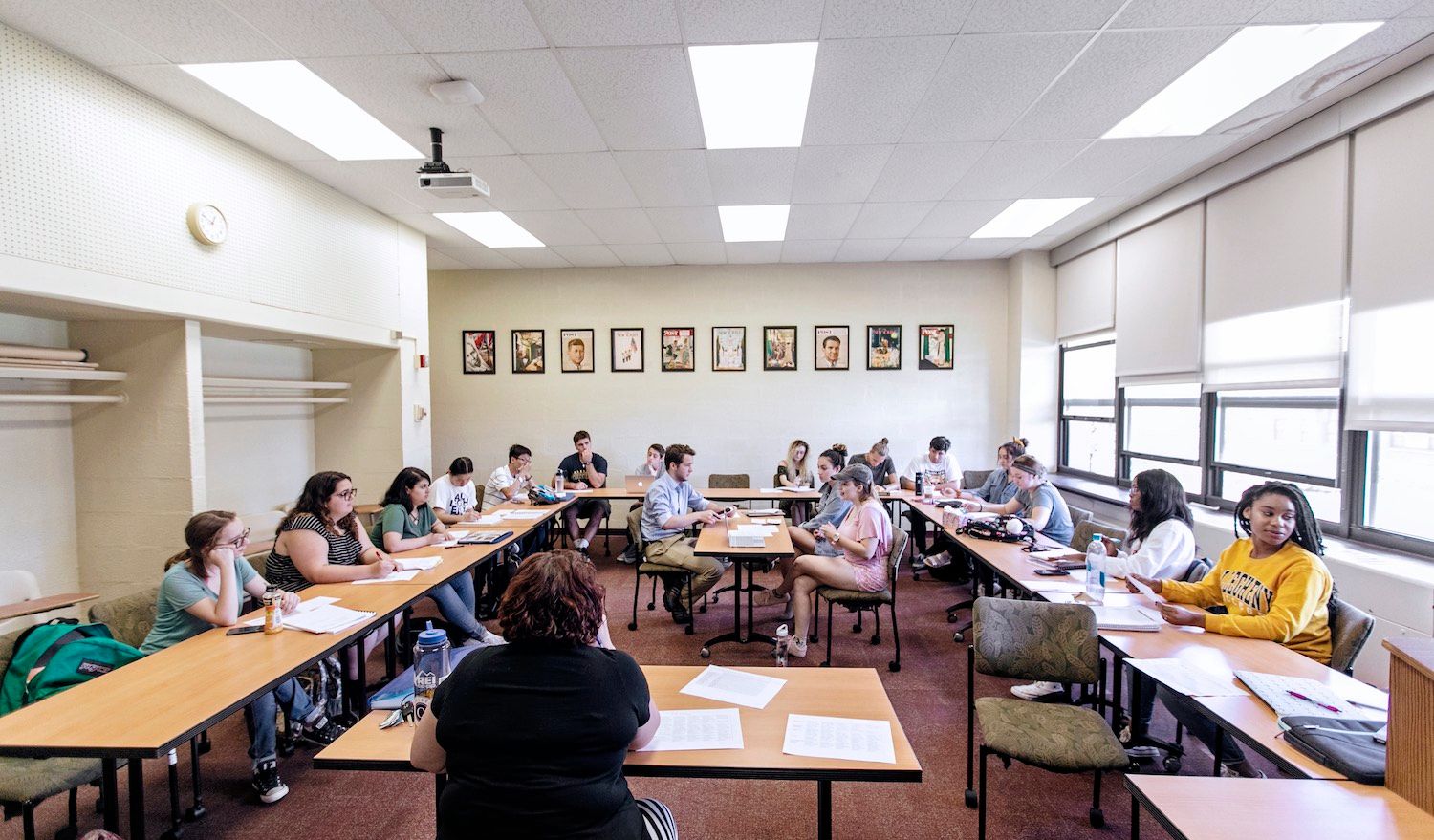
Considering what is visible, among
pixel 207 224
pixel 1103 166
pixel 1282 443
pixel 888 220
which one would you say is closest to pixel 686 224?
pixel 888 220

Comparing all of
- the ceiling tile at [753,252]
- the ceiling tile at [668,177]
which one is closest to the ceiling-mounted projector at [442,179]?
the ceiling tile at [668,177]

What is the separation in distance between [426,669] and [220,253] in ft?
11.6

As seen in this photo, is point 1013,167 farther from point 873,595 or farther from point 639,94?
point 873,595

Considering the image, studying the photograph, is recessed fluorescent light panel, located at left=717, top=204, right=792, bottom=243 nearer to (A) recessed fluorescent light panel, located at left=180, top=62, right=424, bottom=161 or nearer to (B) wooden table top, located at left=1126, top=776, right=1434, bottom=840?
(A) recessed fluorescent light panel, located at left=180, top=62, right=424, bottom=161

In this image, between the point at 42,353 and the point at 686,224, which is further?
the point at 686,224

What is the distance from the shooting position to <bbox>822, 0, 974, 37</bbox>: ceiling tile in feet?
8.13

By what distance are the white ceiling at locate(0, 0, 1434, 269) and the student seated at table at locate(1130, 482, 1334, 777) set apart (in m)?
2.23

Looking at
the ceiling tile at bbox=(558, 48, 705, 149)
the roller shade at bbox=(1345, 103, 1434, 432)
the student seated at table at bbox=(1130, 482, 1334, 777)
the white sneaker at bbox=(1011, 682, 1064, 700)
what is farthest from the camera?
the white sneaker at bbox=(1011, 682, 1064, 700)

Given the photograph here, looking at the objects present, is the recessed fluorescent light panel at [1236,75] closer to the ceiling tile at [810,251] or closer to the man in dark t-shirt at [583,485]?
the ceiling tile at [810,251]

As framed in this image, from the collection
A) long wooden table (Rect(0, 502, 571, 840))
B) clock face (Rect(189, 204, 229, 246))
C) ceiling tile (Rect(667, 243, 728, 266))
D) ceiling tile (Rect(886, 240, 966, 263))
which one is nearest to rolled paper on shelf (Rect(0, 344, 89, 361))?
clock face (Rect(189, 204, 229, 246))

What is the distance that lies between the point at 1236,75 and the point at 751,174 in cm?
287

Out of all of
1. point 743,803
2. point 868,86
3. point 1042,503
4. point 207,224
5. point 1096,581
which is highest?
point 868,86

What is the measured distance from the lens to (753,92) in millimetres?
3242

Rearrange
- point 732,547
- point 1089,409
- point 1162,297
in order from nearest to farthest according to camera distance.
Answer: point 732,547, point 1162,297, point 1089,409
